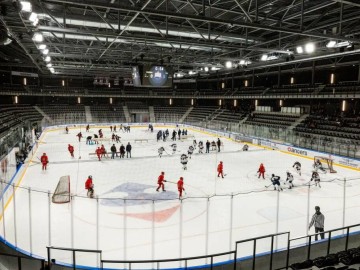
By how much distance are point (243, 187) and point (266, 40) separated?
9325 millimetres

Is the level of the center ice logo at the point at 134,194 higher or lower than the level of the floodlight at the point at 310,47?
lower

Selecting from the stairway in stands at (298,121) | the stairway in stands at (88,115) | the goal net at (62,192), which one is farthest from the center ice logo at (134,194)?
the stairway in stands at (88,115)

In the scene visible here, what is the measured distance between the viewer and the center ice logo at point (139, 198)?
10359 millimetres

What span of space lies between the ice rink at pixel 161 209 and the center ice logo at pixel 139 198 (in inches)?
1.3

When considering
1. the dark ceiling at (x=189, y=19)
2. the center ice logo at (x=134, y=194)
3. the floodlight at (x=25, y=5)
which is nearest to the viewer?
the floodlight at (x=25, y=5)

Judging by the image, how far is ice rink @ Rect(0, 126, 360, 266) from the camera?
814 centimetres

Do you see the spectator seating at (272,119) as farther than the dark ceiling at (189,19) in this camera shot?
Yes

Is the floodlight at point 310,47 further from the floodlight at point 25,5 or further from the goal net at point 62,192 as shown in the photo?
the goal net at point 62,192

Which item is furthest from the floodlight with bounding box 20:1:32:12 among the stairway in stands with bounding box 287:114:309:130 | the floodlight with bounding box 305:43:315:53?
the stairway in stands with bounding box 287:114:309:130

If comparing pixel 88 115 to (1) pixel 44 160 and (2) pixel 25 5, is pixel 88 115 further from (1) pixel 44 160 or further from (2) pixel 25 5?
(2) pixel 25 5

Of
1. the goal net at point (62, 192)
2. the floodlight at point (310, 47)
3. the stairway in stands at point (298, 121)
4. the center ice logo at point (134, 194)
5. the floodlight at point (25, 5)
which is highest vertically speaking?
the floodlight at point (310, 47)

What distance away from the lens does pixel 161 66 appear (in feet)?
54.9

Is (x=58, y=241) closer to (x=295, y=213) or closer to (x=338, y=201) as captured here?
(x=295, y=213)

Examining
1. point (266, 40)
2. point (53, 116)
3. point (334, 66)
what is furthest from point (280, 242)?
point (53, 116)
